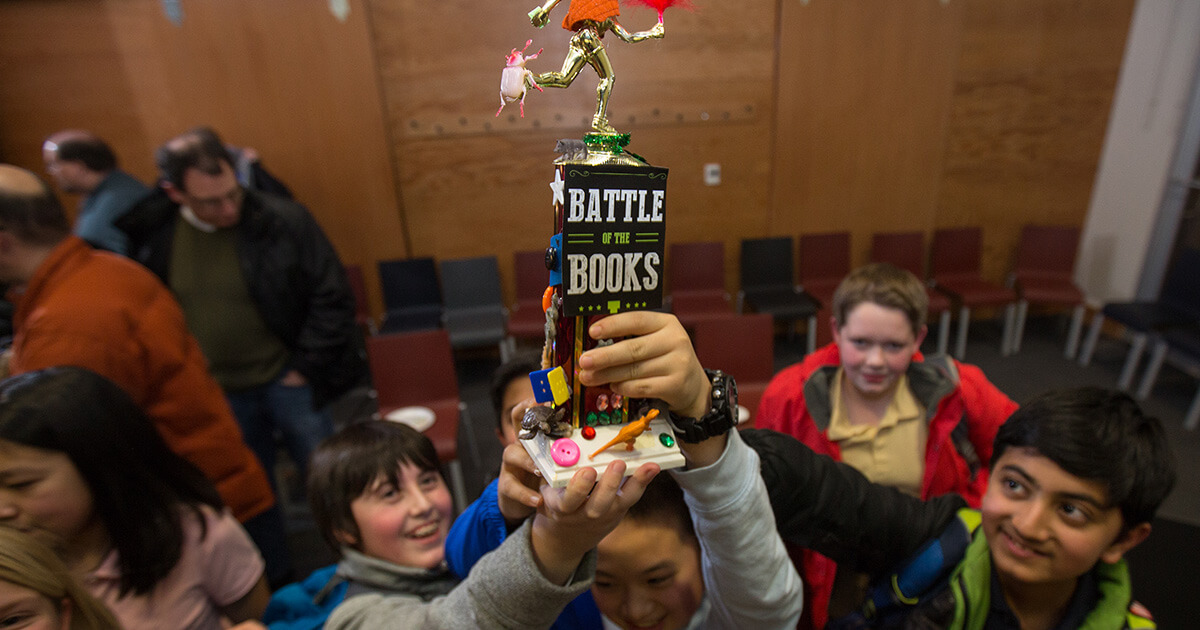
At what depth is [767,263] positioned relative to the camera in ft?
13.3

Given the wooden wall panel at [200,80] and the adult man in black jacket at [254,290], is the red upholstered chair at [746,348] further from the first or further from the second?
the wooden wall panel at [200,80]

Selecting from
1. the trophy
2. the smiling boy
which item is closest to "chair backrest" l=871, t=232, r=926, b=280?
the smiling boy

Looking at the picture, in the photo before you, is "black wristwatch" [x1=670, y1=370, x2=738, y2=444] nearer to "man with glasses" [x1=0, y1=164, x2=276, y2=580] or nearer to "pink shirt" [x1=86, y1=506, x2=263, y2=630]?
"pink shirt" [x1=86, y1=506, x2=263, y2=630]

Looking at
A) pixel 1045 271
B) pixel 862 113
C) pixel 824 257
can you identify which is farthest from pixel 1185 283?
pixel 862 113

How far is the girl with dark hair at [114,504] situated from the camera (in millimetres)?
1073

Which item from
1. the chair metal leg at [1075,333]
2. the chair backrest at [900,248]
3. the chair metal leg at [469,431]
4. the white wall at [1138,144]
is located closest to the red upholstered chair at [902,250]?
the chair backrest at [900,248]

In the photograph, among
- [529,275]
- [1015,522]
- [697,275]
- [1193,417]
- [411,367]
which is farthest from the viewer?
[697,275]

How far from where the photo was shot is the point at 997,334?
4516mm

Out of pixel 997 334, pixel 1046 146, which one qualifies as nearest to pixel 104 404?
pixel 997 334

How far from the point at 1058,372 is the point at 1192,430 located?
2.47 feet

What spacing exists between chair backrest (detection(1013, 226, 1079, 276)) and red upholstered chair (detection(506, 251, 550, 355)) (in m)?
3.77

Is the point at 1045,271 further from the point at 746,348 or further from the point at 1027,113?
the point at 746,348

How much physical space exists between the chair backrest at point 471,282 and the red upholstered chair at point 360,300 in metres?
0.59

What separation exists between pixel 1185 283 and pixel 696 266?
3.05m
